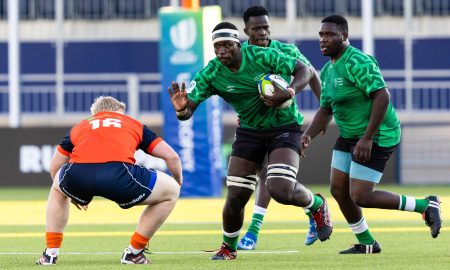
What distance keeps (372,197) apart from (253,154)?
1101 mm

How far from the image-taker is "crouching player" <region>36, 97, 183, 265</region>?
414 inches

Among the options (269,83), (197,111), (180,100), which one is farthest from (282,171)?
(197,111)

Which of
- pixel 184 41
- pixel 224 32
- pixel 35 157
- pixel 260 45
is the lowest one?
pixel 35 157

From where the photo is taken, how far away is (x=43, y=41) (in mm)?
36781

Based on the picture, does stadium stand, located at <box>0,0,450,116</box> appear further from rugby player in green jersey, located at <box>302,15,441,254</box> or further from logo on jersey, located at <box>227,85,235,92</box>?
logo on jersey, located at <box>227,85,235,92</box>

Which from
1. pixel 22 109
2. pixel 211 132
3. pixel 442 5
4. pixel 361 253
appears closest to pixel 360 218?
pixel 361 253

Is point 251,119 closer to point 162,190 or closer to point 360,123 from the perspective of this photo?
point 360,123

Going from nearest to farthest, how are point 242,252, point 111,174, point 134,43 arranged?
point 111,174
point 242,252
point 134,43

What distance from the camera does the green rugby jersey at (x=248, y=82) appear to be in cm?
1123

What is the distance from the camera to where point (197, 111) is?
2306 cm

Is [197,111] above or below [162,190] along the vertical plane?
below

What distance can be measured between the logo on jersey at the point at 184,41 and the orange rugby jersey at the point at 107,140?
12416 mm

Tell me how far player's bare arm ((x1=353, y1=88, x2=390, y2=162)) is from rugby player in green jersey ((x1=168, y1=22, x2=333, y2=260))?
612 millimetres

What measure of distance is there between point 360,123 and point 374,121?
0.34 meters
